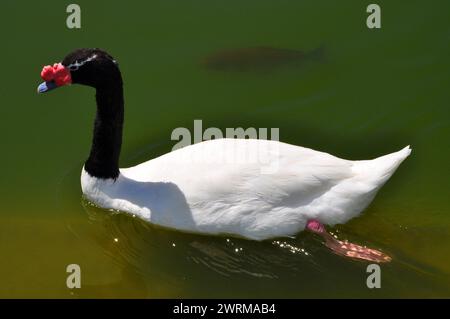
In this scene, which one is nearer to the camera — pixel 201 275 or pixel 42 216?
pixel 201 275

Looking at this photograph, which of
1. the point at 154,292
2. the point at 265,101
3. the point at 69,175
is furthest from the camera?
the point at 265,101

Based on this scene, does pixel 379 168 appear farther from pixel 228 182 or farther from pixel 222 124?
pixel 222 124

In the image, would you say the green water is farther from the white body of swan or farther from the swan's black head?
the swan's black head

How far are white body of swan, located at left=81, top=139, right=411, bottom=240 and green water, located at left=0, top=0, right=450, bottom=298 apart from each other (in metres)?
0.25

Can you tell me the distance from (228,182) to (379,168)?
5.38 ft

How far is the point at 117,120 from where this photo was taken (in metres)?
8.60

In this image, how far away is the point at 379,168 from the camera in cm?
861

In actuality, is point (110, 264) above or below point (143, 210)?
below

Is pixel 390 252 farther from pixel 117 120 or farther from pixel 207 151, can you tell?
pixel 117 120

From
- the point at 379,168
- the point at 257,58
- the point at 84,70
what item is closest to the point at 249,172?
the point at 379,168

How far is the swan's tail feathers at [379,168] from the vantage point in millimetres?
8547

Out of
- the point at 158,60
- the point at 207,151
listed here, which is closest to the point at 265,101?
the point at 158,60

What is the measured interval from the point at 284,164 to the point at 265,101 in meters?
2.45

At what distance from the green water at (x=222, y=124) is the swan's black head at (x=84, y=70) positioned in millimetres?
1561
